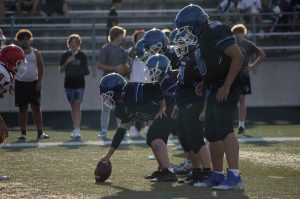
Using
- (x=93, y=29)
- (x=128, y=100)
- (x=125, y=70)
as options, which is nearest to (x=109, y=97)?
(x=128, y=100)

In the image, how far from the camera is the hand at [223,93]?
303 inches

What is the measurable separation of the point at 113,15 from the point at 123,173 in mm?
10319

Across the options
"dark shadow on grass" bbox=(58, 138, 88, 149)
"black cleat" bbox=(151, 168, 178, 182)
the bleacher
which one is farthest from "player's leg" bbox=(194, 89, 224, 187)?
the bleacher

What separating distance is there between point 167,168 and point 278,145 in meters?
3.65

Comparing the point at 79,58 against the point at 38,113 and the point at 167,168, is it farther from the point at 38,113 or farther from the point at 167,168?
the point at 167,168

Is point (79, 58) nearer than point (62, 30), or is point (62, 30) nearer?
point (79, 58)

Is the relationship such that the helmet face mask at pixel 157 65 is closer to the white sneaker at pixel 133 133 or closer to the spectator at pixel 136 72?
the spectator at pixel 136 72

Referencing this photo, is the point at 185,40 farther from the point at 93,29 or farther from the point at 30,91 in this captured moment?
the point at 93,29

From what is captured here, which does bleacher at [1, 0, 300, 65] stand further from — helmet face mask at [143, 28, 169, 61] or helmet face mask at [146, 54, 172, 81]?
helmet face mask at [146, 54, 172, 81]

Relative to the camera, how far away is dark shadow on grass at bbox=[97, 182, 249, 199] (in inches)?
293

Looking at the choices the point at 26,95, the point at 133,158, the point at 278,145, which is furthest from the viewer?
the point at 26,95

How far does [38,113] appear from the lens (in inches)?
527

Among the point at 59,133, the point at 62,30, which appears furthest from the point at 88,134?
the point at 62,30

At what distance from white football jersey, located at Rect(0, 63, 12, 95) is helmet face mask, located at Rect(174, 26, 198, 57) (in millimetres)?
1759
